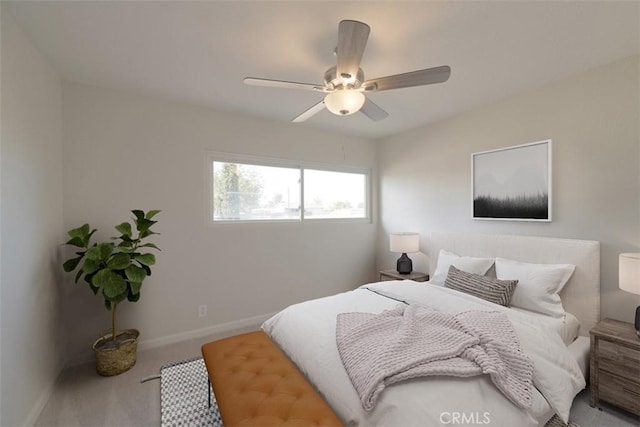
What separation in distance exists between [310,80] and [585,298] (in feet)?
9.48

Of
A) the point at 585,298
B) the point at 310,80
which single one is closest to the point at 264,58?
the point at 310,80

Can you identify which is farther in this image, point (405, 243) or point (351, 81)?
point (405, 243)

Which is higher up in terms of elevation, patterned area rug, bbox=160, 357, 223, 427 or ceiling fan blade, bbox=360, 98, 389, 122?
ceiling fan blade, bbox=360, 98, 389, 122

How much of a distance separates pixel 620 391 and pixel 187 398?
296cm

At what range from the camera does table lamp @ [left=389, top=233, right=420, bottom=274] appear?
350 centimetres

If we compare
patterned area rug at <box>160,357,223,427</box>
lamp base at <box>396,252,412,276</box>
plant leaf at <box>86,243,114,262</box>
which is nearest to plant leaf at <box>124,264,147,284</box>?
plant leaf at <box>86,243,114,262</box>

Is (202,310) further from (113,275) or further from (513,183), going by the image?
(513,183)

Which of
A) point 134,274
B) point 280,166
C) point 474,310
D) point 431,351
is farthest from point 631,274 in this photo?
point 134,274

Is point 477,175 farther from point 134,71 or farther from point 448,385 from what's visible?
point 134,71

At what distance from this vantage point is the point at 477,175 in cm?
309

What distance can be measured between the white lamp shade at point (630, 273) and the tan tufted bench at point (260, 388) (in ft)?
6.98

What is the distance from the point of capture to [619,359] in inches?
71.8

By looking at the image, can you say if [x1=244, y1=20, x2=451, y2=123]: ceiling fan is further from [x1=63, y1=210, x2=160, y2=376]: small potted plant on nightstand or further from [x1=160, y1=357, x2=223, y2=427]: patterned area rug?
[x1=160, y1=357, x2=223, y2=427]: patterned area rug

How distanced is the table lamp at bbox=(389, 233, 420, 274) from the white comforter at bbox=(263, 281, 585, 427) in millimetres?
1271
